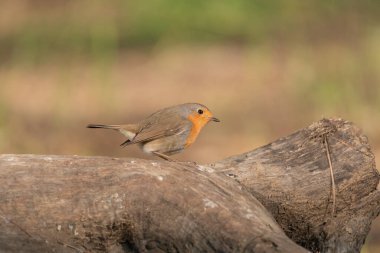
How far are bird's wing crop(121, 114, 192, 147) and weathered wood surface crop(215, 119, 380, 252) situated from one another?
38.6 inches

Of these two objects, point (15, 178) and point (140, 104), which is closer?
point (15, 178)

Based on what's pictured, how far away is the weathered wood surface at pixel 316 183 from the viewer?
584 centimetres

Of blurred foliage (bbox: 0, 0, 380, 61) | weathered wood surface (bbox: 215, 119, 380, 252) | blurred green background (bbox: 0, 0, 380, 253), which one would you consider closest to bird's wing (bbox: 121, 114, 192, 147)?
weathered wood surface (bbox: 215, 119, 380, 252)

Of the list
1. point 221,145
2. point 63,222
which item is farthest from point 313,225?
point 221,145

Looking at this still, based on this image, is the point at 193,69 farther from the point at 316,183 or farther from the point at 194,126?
the point at 316,183

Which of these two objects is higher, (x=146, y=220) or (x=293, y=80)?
(x=293, y=80)

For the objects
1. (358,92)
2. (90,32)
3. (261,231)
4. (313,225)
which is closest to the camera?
(261,231)

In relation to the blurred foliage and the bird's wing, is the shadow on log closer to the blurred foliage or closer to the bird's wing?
the bird's wing

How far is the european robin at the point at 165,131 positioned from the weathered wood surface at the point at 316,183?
99 centimetres

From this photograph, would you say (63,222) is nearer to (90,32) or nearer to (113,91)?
(113,91)

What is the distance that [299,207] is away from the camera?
5.84 metres

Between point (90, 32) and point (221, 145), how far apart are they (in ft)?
6.76

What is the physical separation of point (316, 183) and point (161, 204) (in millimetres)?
866

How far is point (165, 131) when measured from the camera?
690 cm
